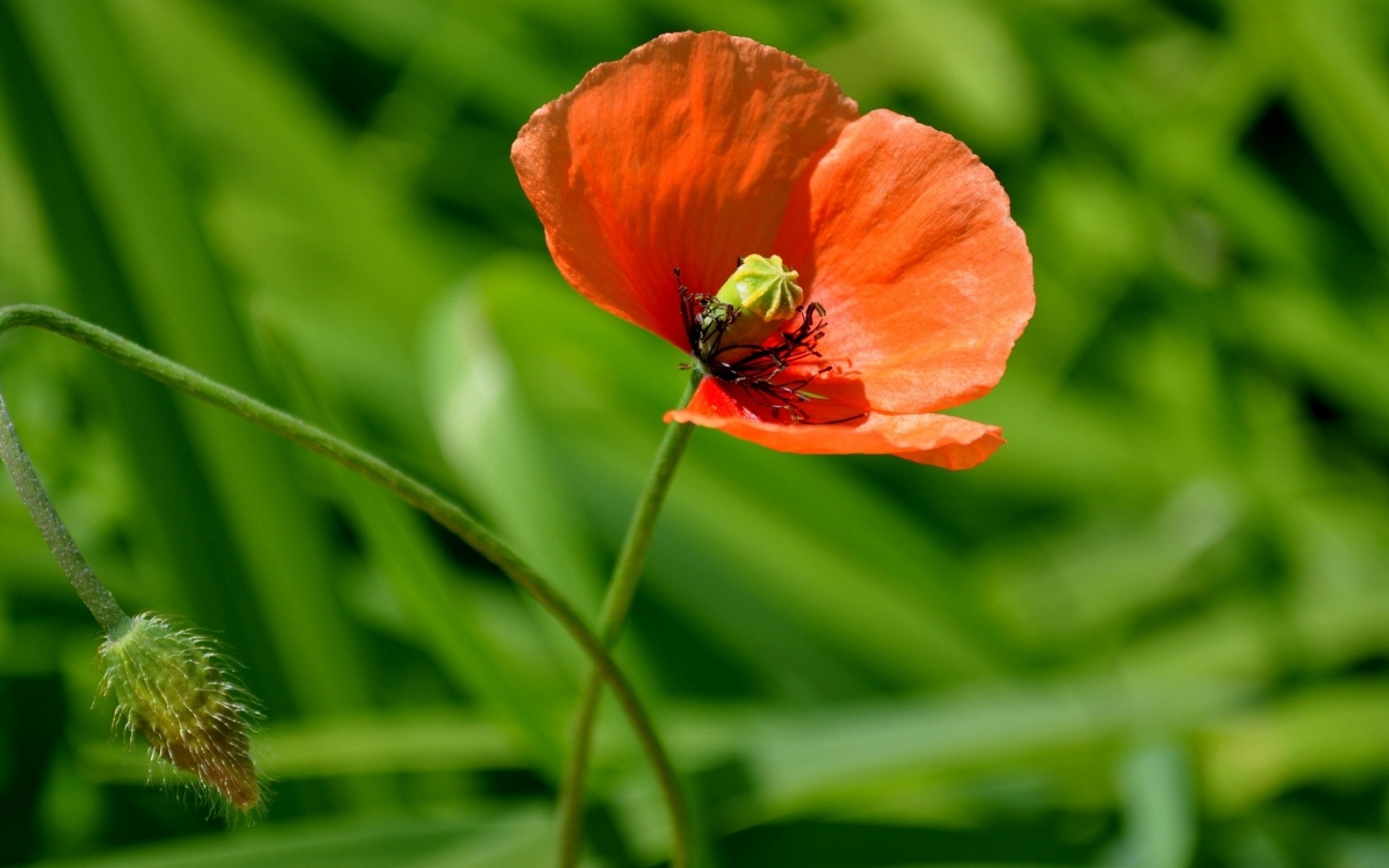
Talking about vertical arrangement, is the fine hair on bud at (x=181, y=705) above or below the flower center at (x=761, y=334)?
below

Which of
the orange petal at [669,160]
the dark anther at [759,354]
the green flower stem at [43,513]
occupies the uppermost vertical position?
the orange petal at [669,160]

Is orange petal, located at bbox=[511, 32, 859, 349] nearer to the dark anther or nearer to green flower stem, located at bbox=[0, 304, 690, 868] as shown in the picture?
the dark anther

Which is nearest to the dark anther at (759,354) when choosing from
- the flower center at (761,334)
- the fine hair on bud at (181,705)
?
the flower center at (761,334)

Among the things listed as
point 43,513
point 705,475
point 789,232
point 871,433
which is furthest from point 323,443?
point 705,475

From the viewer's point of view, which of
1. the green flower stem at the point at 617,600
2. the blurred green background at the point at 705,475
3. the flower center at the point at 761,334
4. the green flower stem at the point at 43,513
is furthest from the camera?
the blurred green background at the point at 705,475

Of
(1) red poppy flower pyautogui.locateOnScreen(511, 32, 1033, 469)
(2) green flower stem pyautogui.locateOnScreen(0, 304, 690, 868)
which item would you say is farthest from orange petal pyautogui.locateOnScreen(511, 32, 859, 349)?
(2) green flower stem pyautogui.locateOnScreen(0, 304, 690, 868)

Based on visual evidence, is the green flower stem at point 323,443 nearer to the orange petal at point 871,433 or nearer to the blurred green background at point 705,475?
the orange petal at point 871,433
